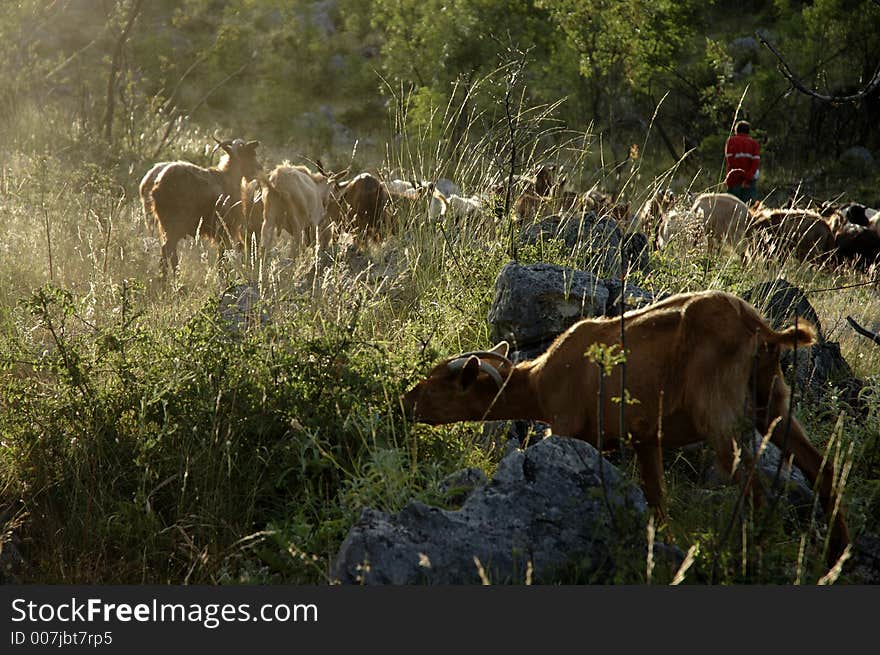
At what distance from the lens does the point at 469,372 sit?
5324mm

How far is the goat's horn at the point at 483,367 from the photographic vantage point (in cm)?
521

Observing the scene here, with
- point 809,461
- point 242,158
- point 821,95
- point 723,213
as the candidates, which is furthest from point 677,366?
point 723,213

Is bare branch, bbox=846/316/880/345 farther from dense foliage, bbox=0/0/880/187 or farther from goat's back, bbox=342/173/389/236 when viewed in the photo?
dense foliage, bbox=0/0/880/187

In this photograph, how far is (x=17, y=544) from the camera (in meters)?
5.06

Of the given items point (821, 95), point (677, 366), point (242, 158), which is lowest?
point (242, 158)

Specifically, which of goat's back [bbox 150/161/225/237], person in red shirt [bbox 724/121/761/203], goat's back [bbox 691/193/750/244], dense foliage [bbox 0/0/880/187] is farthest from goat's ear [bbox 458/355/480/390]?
dense foliage [bbox 0/0/880/187]

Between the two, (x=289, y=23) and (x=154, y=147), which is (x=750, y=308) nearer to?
(x=154, y=147)

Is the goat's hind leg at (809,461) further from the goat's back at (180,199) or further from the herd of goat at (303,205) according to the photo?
the goat's back at (180,199)

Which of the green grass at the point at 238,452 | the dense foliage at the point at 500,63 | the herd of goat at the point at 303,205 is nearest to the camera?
the green grass at the point at 238,452

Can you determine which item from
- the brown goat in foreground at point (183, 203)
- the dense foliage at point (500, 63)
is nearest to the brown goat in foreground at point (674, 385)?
the brown goat in foreground at point (183, 203)

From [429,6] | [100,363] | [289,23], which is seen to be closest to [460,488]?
[100,363]

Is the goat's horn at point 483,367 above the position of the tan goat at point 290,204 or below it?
above

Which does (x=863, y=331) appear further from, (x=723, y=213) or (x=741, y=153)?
(x=741, y=153)

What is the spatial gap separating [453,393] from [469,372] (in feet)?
0.50
